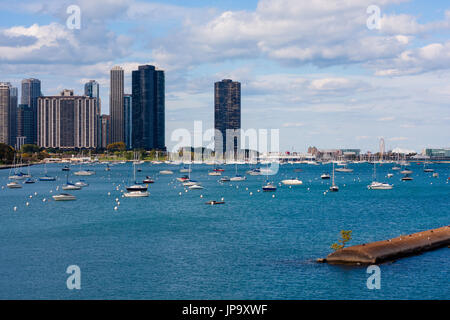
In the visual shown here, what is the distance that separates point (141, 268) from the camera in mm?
57656

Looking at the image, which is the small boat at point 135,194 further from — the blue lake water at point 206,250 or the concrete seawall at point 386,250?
the concrete seawall at point 386,250

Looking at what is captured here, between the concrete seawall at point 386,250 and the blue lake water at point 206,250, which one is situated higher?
the concrete seawall at point 386,250

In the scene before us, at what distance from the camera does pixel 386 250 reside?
5797cm

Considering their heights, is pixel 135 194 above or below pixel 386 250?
below

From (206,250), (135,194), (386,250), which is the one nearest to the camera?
(386,250)

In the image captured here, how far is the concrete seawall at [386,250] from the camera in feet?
182

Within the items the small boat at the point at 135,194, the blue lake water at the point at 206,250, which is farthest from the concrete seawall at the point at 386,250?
the small boat at the point at 135,194

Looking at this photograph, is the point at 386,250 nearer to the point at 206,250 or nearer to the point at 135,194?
the point at 206,250

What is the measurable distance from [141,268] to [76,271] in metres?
6.74

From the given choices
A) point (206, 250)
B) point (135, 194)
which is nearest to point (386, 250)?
point (206, 250)

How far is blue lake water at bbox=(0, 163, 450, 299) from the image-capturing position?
49094 mm

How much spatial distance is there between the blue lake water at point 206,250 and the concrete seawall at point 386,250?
3.74 ft

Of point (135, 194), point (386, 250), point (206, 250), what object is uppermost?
point (386, 250)

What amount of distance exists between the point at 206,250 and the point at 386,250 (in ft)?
70.5
